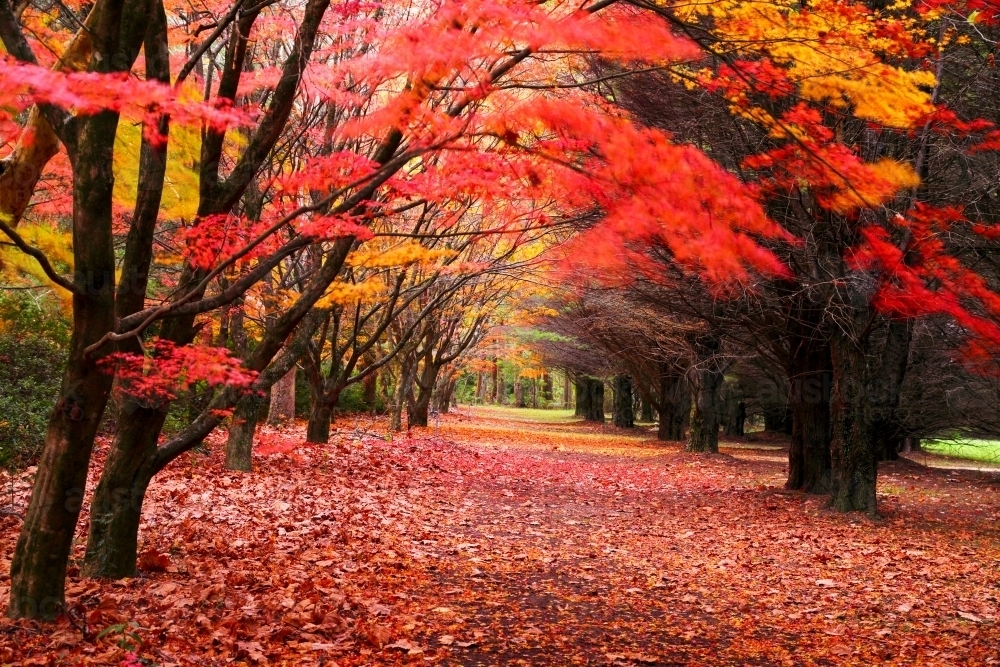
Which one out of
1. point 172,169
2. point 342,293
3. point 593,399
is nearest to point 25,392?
point 172,169

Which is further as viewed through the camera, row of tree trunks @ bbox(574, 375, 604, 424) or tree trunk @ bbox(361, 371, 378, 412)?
row of tree trunks @ bbox(574, 375, 604, 424)

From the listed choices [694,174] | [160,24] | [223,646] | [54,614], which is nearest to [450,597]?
[223,646]

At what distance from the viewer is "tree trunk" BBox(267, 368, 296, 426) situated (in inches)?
871

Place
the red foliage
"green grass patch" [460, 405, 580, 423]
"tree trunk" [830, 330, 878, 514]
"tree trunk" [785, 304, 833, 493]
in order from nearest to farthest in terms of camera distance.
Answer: the red foliage < "tree trunk" [830, 330, 878, 514] < "tree trunk" [785, 304, 833, 493] < "green grass patch" [460, 405, 580, 423]

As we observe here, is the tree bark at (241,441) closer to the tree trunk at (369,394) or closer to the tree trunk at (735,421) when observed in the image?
the tree trunk at (369,394)

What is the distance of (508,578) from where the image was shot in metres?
7.37

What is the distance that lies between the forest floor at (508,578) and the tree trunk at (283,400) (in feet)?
26.6

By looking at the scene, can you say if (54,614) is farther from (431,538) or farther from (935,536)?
(935,536)

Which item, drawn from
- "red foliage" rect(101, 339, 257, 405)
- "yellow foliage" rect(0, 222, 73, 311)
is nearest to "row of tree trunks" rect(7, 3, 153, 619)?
"red foliage" rect(101, 339, 257, 405)

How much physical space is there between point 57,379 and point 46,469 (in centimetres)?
803

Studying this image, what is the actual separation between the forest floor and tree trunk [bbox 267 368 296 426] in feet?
26.6

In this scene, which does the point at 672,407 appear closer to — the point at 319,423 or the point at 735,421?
the point at 735,421

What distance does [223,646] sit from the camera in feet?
15.5

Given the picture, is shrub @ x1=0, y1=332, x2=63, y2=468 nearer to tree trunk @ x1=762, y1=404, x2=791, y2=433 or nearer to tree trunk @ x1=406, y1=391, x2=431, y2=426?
tree trunk @ x1=406, y1=391, x2=431, y2=426
